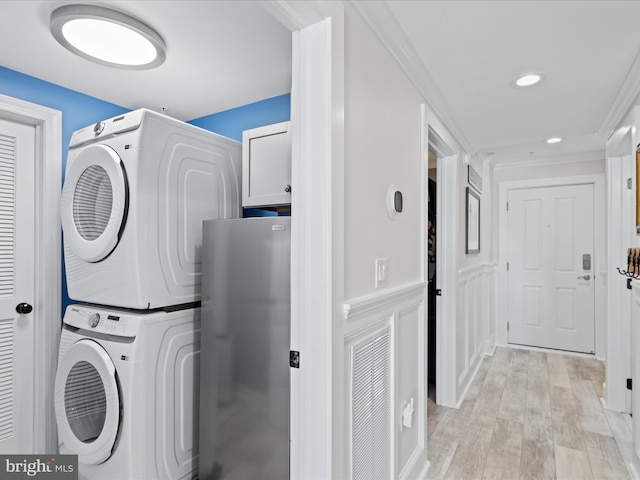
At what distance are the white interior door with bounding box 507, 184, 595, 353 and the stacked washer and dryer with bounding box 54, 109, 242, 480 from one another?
4000 mm

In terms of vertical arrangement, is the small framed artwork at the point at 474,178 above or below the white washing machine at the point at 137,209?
above

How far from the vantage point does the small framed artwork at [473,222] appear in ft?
11.0

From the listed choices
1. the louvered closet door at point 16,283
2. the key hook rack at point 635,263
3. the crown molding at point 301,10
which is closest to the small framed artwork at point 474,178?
the key hook rack at point 635,263

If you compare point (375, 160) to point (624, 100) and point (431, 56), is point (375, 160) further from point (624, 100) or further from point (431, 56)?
point (624, 100)

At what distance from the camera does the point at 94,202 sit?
6.28ft

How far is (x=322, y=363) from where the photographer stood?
47.3 inches

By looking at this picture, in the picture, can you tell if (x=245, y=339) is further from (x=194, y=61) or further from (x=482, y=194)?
(x=482, y=194)

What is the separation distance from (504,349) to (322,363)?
4163 millimetres

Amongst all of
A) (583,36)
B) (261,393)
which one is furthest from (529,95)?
(261,393)

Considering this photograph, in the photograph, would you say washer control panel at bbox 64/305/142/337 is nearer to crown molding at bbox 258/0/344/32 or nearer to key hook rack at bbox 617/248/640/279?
crown molding at bbox 258/0/344/32

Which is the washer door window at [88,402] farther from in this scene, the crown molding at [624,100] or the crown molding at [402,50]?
the crown molding at [624,100]

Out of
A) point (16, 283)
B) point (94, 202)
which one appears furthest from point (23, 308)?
point (94, 202)

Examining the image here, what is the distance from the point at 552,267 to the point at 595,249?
466 millimetres

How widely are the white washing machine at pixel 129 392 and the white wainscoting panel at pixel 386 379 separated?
1.02 m
